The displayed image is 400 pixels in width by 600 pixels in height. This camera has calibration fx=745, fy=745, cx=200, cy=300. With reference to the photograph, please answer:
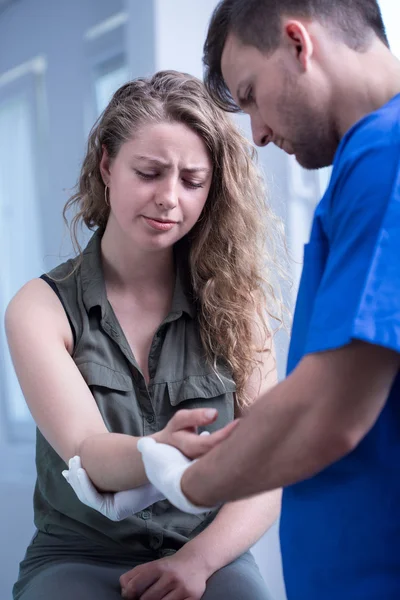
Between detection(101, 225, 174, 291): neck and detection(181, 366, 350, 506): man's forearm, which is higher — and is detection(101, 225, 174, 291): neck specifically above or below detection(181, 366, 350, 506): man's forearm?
above

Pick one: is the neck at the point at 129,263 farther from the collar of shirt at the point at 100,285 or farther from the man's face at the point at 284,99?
the man's face at the point at 284,99

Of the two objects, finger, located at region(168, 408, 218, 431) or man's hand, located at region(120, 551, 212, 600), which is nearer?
finger, located at region(168, 408, 218, 431)

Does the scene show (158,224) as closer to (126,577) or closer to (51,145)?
(126,577)

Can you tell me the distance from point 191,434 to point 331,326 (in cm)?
36

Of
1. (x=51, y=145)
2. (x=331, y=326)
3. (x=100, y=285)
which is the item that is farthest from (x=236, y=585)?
(x=51, y=145)

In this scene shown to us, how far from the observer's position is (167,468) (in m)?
0.96

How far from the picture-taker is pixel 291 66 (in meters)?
0.91

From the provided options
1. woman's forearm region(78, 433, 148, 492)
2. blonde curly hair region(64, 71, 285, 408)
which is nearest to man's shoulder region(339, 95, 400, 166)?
woman's forearm region(78, 433, 148, 492)

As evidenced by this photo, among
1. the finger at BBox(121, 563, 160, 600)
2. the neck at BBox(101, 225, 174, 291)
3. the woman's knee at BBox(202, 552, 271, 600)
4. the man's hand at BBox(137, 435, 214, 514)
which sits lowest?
the woman's knee at BBox(202, 552, 271, 600)

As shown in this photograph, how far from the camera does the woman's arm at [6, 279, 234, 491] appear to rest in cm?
113

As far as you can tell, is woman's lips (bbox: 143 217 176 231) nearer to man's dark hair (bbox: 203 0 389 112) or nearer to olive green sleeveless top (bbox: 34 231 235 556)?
olive green sleeveless top (bbox: 34 231 235 556)

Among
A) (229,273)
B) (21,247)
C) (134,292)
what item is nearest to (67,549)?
(134,292)

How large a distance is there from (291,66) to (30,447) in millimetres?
1579

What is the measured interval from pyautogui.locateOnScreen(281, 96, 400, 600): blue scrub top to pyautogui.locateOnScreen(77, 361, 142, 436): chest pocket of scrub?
519mm
